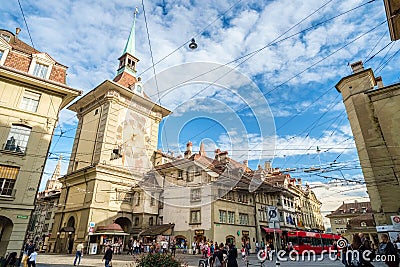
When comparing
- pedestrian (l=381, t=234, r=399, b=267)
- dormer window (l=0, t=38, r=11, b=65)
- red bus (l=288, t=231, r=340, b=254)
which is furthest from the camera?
red bus (l=288, t=231, r=340, b=254)

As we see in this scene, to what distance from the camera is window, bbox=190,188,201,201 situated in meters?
29.6

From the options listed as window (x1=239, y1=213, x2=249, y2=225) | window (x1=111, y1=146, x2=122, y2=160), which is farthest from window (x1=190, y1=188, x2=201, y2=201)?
window (x1=111, y1=146, x2=122, y2=160)

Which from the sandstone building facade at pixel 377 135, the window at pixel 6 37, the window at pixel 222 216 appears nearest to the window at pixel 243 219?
the window at pixel 222 216

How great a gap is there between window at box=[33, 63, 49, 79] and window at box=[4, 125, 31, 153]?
4855 millimetres

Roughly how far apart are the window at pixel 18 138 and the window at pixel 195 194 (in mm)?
17751

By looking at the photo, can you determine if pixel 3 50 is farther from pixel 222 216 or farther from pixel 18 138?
pixel 222 216

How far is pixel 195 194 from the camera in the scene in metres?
29.9

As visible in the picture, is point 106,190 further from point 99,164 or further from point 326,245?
point 326,245

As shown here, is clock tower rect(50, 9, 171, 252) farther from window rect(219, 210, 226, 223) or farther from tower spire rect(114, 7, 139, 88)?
window rect(219, 210, 226, 223)

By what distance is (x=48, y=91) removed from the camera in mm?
22281

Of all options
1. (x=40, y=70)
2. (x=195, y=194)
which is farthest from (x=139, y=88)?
(x=195, y=194)

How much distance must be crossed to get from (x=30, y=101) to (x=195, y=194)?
19.4 m

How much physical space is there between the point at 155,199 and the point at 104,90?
17.6 m

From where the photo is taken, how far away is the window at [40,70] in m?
22.0
